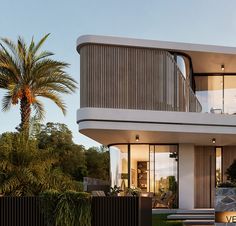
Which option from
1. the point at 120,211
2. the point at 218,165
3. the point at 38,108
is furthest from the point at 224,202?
the point at 38,108

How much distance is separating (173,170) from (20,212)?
12.1 m

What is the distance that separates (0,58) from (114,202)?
39.9 ft

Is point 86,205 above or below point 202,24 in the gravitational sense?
below

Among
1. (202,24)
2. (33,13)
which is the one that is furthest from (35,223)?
(202,24)

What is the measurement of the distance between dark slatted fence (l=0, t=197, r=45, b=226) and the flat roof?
8092 mm

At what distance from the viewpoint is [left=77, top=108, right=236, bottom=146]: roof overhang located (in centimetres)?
2047

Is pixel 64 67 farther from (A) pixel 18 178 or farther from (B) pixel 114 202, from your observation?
(B) pixel 114 202

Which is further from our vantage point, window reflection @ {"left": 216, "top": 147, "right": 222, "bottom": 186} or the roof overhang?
window reflection @ {"left": 216, "top": 147, "right": 222, "bottom": 186}

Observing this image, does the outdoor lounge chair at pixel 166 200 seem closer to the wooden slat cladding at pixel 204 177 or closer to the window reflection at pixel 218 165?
the wooden slat cladding at pixel 204 177

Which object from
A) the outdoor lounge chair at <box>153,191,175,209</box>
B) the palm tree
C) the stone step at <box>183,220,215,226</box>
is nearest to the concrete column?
the outdoor lounge chair at <box>153,191,175,209</box>

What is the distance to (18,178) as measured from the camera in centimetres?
1688

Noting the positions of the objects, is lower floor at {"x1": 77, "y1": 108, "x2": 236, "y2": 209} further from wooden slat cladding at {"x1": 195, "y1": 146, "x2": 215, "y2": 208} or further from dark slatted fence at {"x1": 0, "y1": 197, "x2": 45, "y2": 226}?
dark slatted fence at {"x1": 0, "y1": 197, "x2": 45, "y2": 226}

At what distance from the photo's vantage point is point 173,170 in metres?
25.0

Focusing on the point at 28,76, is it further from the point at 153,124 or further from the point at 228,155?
the point at 228,155
